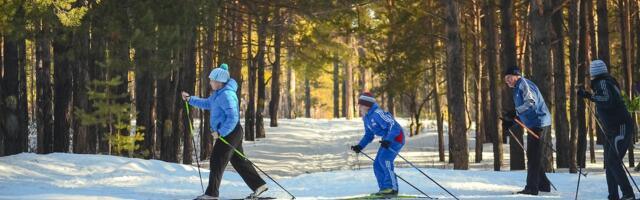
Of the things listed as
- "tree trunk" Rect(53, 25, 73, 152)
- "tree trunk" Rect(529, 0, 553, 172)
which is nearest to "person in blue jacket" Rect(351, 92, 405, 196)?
"tree trunk" Rect(529, 0, 553, 172)

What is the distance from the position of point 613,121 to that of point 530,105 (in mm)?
1074

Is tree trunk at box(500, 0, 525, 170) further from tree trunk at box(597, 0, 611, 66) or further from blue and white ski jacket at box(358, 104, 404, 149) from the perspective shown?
blue and white ski jacket at box(358, 104, 404, 149)

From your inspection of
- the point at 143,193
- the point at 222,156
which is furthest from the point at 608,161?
the point at 143,193

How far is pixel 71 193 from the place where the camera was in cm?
1050

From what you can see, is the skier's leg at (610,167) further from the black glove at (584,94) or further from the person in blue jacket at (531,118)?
the person in blue jacket at (531,118)

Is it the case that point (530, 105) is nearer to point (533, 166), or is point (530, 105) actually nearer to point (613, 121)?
point (533, 166)

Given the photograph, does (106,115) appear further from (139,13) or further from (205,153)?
(205,153)

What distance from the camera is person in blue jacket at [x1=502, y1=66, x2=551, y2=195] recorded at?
395 inches

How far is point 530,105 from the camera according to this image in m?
9.97

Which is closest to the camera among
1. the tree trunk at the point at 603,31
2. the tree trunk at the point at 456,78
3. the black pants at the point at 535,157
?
the black pants at the point at 535,157

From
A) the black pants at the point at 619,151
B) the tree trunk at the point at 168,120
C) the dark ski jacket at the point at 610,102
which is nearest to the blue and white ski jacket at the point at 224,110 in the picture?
the dark ski jacket at the point at 610,102

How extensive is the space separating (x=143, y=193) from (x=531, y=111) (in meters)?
5.30

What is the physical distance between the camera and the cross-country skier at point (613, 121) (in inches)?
360

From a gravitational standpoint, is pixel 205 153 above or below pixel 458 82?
below
